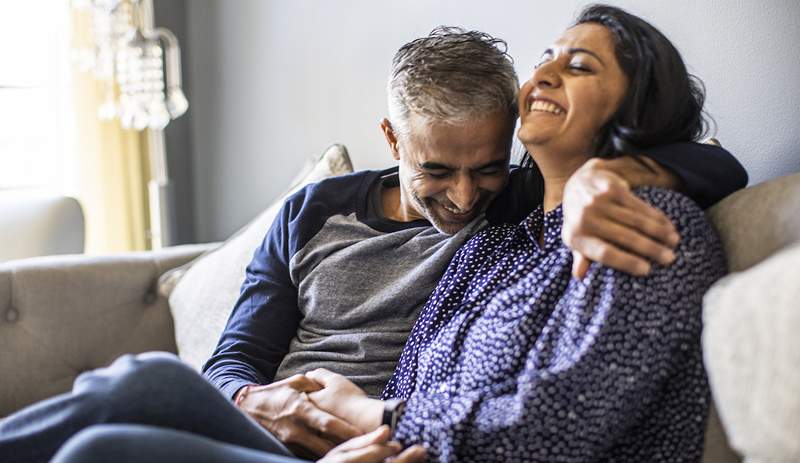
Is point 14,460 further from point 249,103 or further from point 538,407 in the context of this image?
point 249,103

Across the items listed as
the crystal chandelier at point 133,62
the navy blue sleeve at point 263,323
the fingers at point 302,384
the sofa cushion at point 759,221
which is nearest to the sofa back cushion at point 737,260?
the sofa cushion at point 759,221

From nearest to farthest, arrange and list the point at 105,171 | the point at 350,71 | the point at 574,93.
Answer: the point at 574,93, the point at 350,71, the point at 105,171

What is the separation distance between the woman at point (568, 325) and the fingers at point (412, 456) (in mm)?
16

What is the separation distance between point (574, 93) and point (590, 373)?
0.42 metres

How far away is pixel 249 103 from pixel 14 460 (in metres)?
1.87

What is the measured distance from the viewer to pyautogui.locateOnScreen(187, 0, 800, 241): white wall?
1.42 m

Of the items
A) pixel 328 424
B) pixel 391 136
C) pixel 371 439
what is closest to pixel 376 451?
pixel 371 439

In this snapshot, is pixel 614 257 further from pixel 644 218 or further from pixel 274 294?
pixel 274 294

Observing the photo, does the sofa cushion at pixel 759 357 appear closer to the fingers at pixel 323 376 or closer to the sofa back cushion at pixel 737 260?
the sofa back cushion at pixel 737 260

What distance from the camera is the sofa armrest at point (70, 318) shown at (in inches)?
73.3

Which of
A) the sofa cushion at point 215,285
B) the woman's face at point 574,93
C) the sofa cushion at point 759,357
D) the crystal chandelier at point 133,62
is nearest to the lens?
the sofa cushion at point 759,357

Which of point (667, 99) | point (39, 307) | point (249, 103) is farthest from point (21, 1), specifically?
point (667, 99)

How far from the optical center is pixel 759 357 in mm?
859

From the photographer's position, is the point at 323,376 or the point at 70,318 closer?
the point at 323,376
